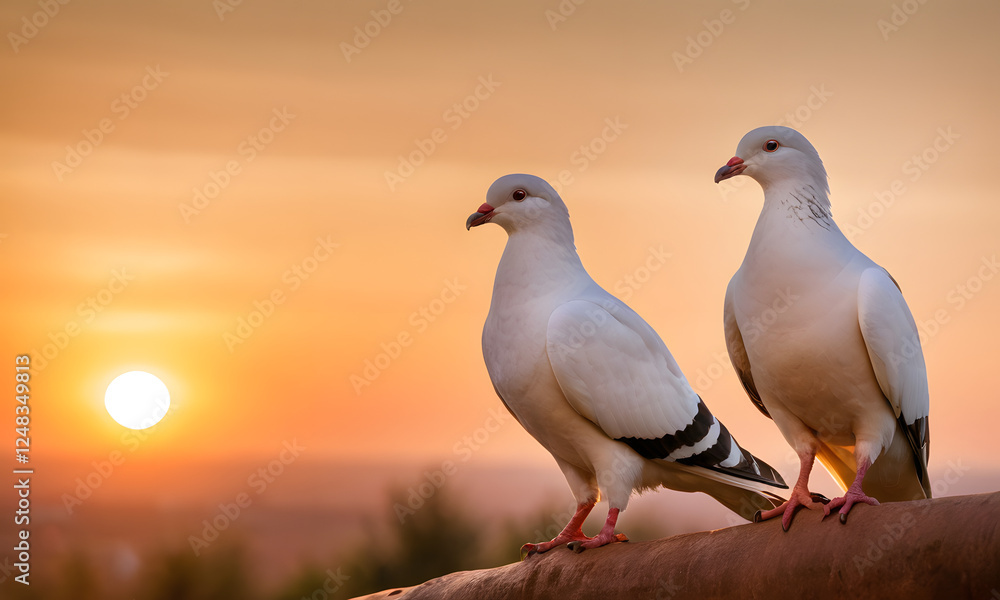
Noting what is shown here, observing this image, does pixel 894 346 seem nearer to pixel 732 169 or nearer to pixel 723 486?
pixel 732 169

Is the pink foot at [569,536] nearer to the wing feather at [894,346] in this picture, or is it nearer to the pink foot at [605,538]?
the pink foot at [605,538]

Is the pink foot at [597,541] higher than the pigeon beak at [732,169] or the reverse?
the reverse

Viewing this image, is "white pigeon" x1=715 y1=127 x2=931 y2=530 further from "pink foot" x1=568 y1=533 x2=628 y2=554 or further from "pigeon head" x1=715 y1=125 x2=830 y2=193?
"pink foot" x1=568 y1=533 x2=628 y2=554

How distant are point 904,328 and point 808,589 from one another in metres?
1.34

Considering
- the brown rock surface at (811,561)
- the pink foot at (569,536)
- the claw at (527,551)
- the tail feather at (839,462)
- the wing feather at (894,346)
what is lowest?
the brown rock surface at (811,561)

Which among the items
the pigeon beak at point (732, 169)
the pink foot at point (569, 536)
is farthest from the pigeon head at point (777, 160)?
the pink foot at point (569, 536)

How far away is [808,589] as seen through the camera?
12.3ft

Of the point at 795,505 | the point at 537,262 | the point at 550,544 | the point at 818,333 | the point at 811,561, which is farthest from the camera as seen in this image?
the point at 537,262

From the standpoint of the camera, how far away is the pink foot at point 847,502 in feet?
12.4

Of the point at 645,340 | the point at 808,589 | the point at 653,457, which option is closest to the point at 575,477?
the point at 653,457

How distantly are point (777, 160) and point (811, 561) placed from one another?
6.63ft

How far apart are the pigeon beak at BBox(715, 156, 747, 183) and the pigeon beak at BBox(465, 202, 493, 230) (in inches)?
60.3

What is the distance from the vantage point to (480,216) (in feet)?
18.3

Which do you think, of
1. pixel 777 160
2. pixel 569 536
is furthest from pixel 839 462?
pixel 777 160
